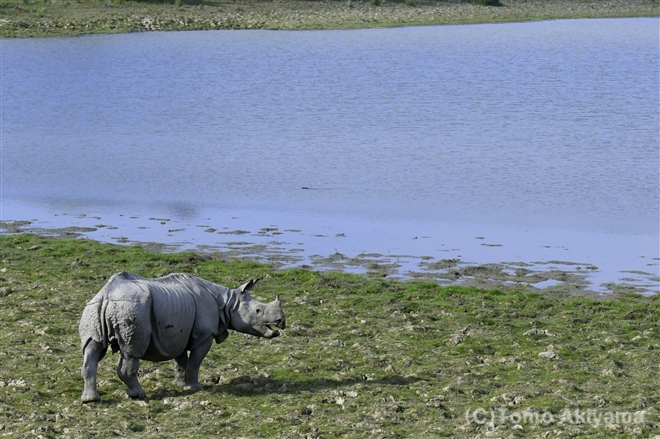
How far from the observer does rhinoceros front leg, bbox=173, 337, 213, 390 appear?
1132cm

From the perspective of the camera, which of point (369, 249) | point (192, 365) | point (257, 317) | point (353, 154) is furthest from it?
point (353, 154)

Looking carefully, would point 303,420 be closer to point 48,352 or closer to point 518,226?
point 48,352

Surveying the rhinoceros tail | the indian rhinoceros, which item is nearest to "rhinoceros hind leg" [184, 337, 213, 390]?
the indian rhinoceros

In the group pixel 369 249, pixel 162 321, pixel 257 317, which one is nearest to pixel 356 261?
pixel 369 249

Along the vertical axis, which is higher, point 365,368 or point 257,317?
point 257,317

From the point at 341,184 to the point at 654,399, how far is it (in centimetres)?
1576

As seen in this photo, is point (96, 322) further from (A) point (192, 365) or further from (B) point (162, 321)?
(A) point (192, 365)

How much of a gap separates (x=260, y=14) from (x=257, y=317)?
210 ft

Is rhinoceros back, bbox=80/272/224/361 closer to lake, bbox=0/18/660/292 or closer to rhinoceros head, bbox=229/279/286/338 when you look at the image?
rhinoceros head, bbox=229/279/286/338

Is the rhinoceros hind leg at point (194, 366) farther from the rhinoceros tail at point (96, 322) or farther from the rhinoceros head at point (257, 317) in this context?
the rhinoceros tail at point (96, 322)

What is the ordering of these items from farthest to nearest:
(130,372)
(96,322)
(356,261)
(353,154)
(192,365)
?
1. (353,154)
2. (356,261)
3. (192,365)
4. (130,372)
5. (96,322)

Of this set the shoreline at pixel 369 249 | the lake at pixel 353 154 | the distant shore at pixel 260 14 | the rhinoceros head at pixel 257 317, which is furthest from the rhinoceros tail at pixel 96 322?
the distant shore at pixel 260 14

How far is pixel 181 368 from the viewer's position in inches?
452

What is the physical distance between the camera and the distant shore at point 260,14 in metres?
66.2
